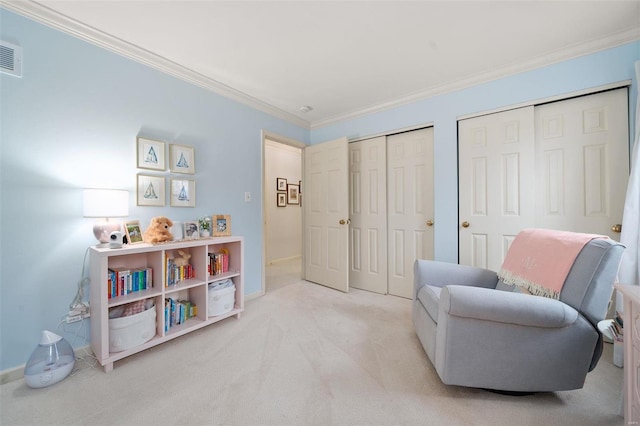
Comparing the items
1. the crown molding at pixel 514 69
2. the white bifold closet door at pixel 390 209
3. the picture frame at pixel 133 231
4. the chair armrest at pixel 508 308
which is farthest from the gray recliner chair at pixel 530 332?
the picture frame at pixel 133 231

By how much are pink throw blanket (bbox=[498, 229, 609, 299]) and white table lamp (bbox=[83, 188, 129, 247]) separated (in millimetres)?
2747

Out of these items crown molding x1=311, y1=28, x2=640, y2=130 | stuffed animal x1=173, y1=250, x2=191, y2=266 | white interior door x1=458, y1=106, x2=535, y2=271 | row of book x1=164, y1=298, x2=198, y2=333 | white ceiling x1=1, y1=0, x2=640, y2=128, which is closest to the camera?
white ceiling x1=1, y1=0, x2=640, y2=128

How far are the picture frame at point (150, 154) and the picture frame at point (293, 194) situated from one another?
324cm

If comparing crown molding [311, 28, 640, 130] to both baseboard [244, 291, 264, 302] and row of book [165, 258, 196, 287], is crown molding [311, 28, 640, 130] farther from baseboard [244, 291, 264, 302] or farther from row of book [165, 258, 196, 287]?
row of book [165, 258, 196, 287]

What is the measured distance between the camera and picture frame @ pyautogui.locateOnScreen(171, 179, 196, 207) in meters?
2.27

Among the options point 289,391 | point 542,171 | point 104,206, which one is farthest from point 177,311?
point 542,171

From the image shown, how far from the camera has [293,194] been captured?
5461mm

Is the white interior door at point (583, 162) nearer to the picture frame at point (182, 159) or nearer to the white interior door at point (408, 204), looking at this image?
the white interior door at point (408, 204)

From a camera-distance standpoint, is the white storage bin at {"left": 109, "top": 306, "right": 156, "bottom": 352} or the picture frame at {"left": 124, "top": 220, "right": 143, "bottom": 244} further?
the picture frame at {"left": 124, "top": 220, "right": 143, "bottom": 244}

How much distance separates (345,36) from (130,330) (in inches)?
104

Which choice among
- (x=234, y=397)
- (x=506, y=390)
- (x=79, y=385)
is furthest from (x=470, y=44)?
(x=79, y=385)

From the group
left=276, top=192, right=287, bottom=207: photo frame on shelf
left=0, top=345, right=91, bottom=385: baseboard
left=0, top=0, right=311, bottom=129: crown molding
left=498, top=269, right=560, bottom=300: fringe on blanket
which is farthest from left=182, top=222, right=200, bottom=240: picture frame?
left=276, top=192, right=287, bottom=207: photo frame on shelf

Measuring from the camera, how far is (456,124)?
2586mm

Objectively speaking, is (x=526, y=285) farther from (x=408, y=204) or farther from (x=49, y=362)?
(x=49, y=362)
